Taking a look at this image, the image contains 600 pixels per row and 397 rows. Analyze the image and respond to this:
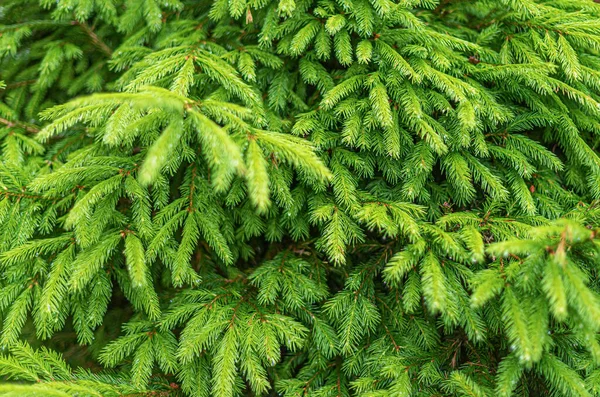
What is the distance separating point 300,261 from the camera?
1.96 metres

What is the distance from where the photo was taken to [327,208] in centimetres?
177

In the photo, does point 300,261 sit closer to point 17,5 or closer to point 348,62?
point 348,62

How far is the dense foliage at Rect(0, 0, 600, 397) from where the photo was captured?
162 cm

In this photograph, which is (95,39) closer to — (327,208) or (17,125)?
(17,125)

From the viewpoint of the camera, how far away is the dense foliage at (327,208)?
1616 mm

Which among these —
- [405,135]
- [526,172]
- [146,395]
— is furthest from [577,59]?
[146,395]

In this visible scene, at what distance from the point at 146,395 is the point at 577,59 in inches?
88.0

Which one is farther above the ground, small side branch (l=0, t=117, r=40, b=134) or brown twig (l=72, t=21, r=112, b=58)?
brown twig (l=72, t=21, r=112, b=58)

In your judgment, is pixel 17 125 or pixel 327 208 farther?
pixel 17 125

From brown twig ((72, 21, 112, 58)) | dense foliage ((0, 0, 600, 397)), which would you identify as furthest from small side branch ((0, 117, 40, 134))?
brown twig ((72, 21, 112, 58))

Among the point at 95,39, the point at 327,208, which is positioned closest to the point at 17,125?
the point at 95,39

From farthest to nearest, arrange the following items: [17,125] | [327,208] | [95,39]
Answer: [95,39]
[17,125]
[327,208]

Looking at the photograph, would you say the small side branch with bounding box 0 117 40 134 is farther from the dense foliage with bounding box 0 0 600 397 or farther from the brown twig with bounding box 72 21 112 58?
A: the brown twig with bounding box 72 21 112 58

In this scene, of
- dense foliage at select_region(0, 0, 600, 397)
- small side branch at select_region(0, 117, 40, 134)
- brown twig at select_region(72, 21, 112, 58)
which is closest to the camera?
dense foliage at select_region(0, 0, 600, 397)
